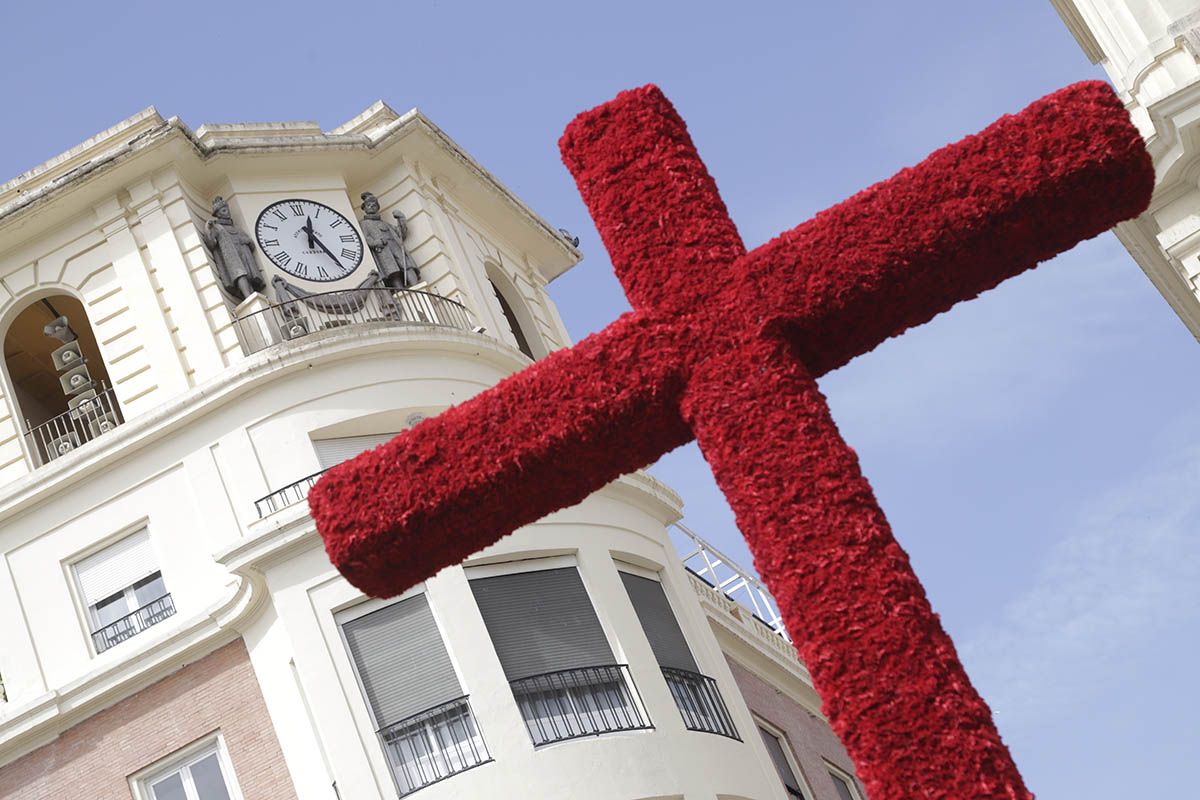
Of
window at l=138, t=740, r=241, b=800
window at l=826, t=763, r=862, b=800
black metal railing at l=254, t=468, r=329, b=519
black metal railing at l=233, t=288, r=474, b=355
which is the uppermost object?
black metal railing at l=233, t=288, r=474, b=355

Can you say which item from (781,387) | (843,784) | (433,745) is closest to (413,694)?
(433,745)

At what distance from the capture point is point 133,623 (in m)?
23.5

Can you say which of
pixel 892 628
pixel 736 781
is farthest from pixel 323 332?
A: pixel 892 628

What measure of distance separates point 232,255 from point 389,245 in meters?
2.47

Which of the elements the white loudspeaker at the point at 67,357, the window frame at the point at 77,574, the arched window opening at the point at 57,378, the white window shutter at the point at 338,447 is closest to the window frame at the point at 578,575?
the white window shutter at the point at 338,447

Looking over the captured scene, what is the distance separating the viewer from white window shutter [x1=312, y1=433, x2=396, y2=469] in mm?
23500

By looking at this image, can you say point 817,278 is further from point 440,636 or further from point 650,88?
point 440,636

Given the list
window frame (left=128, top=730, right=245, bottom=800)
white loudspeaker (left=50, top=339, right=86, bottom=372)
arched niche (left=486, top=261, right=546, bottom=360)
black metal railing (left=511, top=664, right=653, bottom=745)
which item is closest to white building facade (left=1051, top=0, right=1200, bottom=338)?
black metal railing (left=511, top=664, right=653, bottom=745)

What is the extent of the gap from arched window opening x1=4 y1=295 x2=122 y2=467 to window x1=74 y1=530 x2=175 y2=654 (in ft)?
5.94

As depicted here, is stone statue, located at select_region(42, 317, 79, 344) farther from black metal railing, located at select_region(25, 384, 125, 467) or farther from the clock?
the clock

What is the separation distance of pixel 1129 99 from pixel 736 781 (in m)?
10.6

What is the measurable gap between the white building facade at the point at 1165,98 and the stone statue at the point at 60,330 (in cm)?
1496

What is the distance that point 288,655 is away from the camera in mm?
21953

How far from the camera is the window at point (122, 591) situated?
2345 centimetres
